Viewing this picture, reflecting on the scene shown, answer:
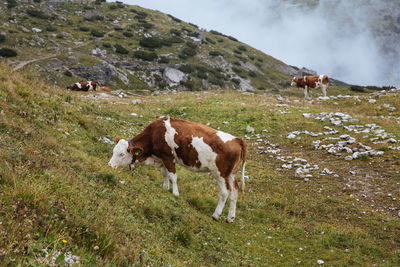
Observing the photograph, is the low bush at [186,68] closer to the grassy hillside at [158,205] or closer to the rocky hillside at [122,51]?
the rocky hillside at [122,51]

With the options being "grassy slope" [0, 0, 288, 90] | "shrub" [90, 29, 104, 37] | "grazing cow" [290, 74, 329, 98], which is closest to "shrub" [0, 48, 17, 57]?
"grassy slope" [0, 0, 288, 90]

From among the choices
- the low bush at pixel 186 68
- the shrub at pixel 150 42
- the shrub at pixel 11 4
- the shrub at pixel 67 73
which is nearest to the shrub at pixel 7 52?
the shrub at pixel 67 73

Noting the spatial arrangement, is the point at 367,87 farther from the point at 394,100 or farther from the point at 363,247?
the point at 363,247

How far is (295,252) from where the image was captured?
713 cm

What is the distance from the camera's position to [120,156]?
8.66 metres

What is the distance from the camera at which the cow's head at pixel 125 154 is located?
8594 mm

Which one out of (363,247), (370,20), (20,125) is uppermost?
(370,20)

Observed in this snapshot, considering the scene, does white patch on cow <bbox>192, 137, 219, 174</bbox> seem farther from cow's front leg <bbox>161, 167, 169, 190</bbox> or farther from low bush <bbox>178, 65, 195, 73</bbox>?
low bush <bbox>178, 65, 195, 73</bbox>

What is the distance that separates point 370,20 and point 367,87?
181m

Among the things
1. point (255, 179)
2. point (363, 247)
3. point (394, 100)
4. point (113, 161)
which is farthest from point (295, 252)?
point (394, 100)

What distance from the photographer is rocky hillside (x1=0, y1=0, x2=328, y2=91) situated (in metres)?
44.6

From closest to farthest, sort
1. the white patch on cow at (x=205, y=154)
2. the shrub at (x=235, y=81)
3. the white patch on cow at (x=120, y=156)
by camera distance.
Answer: the white patch on cow at (x=205, y=154) < the white patch on cow at (x=120, y=156) < the shrub at (x=235, y=81)

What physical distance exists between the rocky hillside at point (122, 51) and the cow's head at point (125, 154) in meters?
33.6

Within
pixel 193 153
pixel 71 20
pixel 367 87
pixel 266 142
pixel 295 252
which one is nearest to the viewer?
pixel 295 252
